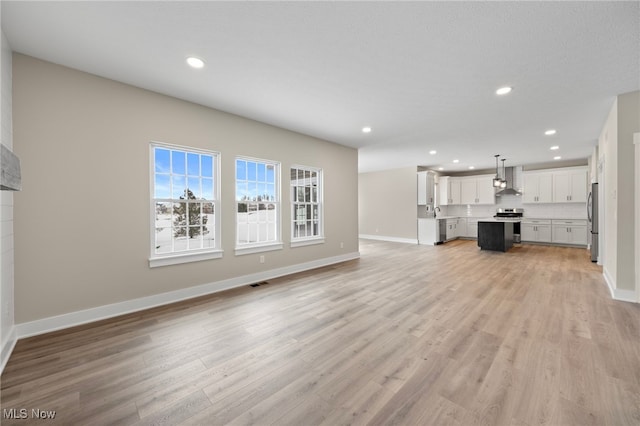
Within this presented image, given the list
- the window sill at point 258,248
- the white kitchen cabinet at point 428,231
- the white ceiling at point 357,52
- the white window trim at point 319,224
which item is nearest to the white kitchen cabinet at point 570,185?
the white kitchen cabinet at point 428,231

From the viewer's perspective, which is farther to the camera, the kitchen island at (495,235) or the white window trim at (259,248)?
the kitchen island at (495,235)

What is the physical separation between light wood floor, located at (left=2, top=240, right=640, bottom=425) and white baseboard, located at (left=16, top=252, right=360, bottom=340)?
14 cm

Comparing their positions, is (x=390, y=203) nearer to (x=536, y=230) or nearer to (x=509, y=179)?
(x=509, y=179)

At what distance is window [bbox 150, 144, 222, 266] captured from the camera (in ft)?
11.4

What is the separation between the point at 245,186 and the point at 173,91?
1.68 metres

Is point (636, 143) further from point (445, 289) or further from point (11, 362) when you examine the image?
point (11, 362)

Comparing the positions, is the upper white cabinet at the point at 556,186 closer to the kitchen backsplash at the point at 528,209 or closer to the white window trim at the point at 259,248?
the kitchen backsplash at the point at 528,209

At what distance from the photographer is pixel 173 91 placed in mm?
3350

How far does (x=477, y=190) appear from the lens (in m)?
9.70

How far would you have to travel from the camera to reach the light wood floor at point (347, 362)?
1585 millimetres

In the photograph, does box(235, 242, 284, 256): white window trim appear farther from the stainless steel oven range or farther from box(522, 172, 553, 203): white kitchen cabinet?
box(522, 172, 553, 203): white kitchen cabinet

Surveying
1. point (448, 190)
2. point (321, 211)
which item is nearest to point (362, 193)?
point (448, 190)

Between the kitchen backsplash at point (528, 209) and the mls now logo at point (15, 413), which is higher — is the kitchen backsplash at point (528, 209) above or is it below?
above

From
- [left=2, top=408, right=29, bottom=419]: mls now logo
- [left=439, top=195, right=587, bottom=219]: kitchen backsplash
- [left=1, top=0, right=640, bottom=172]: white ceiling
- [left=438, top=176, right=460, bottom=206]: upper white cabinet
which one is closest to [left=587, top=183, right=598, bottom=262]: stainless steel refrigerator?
[left=1, top=0, right=640, bottom=172]: white ceiling
